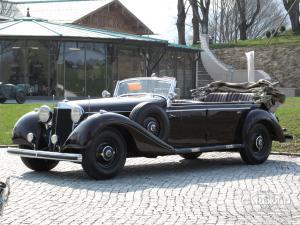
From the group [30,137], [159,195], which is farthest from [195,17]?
[159,195]

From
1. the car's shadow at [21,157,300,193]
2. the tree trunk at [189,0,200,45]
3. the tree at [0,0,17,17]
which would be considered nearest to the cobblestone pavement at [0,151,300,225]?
the car's shadow at [21,157,300,193]

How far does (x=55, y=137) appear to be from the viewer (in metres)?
9.48

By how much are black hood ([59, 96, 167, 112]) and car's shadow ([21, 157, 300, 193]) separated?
1.03 meters

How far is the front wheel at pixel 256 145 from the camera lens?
11.3 m

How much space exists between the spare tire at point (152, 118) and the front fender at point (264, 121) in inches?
75.0

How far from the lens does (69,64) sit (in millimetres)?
33438

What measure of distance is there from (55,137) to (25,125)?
845mm

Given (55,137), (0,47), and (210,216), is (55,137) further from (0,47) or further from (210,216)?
(0,47)

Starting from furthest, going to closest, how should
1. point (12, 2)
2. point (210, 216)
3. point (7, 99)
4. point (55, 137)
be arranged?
point (12, 2)
point (7, 99)
point (55, 137)
point (210, 216)

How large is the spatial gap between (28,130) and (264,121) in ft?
14.3

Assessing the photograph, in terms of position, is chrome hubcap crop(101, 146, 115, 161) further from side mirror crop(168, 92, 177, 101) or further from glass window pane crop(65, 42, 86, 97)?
glass window pane crop(65, 42, 86, 97)

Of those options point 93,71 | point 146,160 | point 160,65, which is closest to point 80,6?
point 160,65

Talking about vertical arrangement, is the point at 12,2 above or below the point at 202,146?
above

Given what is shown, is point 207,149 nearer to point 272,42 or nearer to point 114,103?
point 114,103
